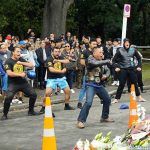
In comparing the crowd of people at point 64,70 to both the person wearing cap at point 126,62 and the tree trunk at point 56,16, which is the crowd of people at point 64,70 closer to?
the person wearing cap at point 126,62

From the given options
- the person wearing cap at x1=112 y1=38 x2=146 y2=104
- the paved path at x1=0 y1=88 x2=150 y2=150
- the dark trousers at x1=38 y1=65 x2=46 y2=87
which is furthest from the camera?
the dark trousers at x1=38 y1=65 x2=46 y2=87

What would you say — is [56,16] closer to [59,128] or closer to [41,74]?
[41,74]

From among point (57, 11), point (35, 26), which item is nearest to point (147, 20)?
point (35, 26)

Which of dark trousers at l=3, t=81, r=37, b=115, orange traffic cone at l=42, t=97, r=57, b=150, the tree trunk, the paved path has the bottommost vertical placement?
the paved path

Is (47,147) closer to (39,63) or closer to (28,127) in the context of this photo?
(28,127)

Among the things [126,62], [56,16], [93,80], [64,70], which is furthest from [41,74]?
[56,16]

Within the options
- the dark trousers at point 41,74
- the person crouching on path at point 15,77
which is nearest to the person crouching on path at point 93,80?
the person crouching on path at point 15,77

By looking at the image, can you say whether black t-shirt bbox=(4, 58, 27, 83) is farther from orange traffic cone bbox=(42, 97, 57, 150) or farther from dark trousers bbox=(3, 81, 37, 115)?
orange traffic cone bbox=(42, 97, 57, 150)

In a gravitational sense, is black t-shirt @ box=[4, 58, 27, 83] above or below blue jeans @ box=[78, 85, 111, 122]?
above

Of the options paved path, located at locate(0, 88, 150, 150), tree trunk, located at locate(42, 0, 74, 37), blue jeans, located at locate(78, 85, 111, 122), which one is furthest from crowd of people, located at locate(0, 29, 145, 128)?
tree trunk, located at locate(42, 0, 74, 37)

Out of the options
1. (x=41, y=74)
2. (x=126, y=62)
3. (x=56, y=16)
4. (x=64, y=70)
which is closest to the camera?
(x=64, y=70)

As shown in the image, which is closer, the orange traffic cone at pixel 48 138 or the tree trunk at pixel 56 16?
the orange traffic cone at pixel 48 138

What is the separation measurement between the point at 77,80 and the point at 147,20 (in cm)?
3926

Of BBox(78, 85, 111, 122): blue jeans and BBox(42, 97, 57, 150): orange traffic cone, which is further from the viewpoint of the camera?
BBox(78, 85, 111, 122): blue jeans
